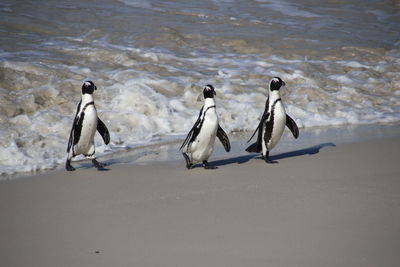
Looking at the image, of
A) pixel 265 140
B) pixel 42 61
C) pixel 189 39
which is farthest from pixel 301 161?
pixel 189 39

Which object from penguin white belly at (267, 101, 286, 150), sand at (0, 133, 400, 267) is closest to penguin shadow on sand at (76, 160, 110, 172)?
sand at (0, 133, 400, 267)

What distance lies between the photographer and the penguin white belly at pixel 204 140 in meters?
5.36

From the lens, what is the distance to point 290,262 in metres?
2.83

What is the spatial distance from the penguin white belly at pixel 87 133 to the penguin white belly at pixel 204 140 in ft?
3.18

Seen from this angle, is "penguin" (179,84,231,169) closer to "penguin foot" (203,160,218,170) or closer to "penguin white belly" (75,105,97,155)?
"penguin foot" (203,160,218,170)

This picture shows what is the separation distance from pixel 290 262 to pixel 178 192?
159 cm

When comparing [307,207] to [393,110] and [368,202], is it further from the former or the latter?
[393,110]

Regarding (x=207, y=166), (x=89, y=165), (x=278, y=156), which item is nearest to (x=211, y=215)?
(x=207, y=166)

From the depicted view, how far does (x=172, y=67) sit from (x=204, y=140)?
16.2ft

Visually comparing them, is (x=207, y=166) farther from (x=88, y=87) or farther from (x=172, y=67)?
(x=172, y=67)

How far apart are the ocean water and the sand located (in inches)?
50.7

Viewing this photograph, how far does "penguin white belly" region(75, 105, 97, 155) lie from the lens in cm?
556

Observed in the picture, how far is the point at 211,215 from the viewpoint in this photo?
3639 mm

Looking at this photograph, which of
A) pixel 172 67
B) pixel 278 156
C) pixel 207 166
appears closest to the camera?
pixel 207 166
